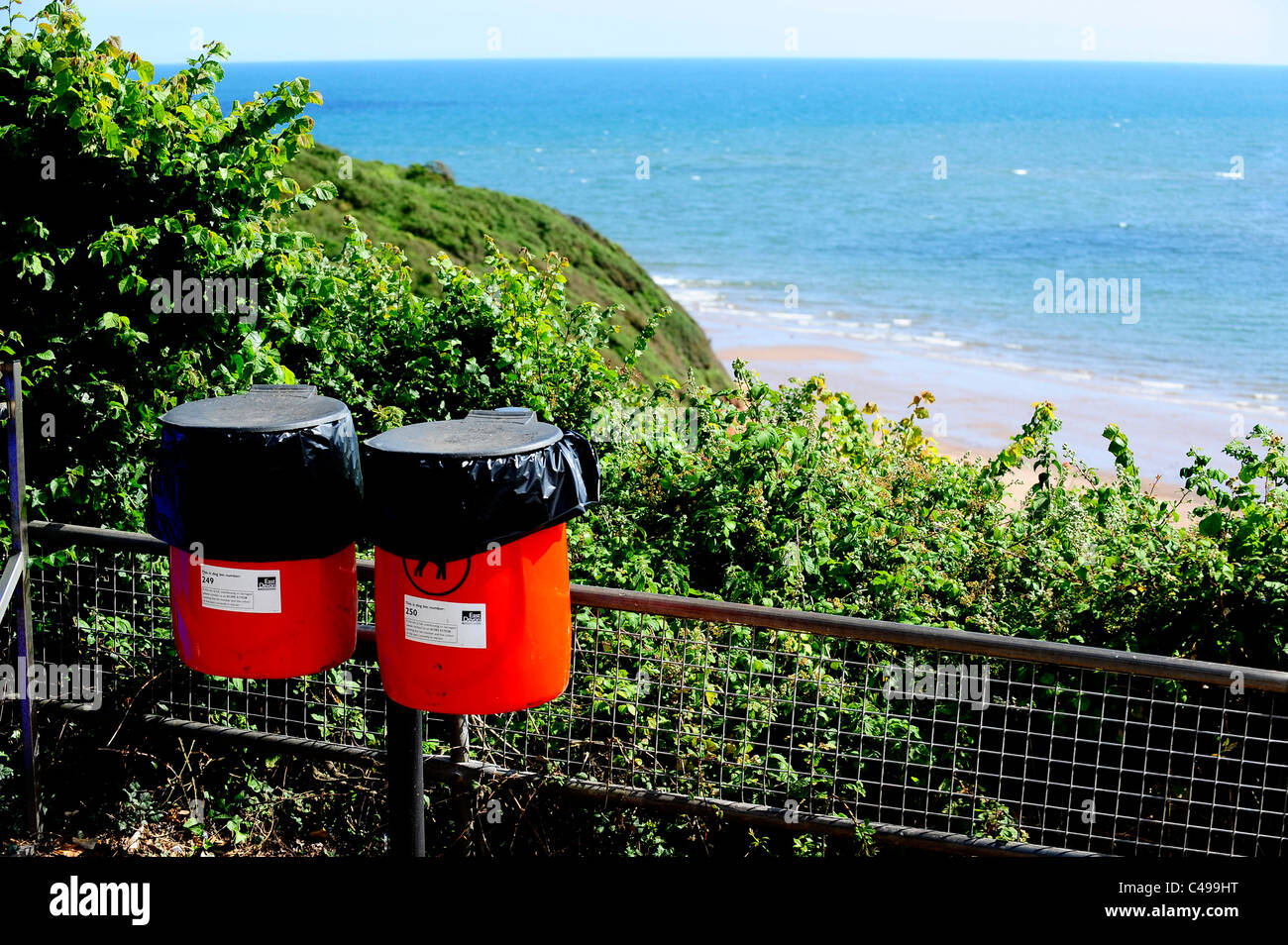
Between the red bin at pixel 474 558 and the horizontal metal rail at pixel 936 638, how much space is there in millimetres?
456

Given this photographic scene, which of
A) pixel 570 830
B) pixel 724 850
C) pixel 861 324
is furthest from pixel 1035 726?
pixel 861 324

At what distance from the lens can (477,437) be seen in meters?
3.14

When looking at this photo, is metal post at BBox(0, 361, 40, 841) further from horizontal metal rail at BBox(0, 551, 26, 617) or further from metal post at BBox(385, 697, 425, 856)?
metal post at BBox(385, 697, 425, 856)

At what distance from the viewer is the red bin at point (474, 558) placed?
2.97 m

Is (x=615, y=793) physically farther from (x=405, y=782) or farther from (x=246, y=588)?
(x=246, y=588)

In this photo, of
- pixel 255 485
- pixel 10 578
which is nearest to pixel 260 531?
pixel 255 485

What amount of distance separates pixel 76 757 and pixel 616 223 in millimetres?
44963

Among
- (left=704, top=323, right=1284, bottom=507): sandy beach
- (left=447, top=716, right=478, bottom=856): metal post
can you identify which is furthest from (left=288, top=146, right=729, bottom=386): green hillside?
(left=447, top=716, right=478, bottom=856): metal post

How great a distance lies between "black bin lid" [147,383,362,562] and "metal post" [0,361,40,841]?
864 millimetres

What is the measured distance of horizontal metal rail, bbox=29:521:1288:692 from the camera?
327 centimetres

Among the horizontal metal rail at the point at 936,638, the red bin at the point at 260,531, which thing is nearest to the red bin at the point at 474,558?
the red bin at the point at 260,531

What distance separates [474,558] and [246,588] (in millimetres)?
678

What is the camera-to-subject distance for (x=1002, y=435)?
1664cm

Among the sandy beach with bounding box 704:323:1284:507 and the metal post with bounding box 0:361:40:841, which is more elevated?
the metal post with bounding box 0:361:40:841
